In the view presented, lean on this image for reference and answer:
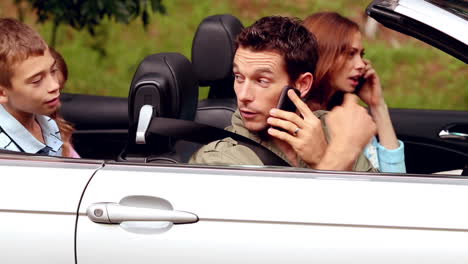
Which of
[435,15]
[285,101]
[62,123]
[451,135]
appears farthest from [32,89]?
[451,135]

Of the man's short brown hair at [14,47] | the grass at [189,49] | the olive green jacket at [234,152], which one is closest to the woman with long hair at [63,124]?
the man's short brown hair at [14,47]

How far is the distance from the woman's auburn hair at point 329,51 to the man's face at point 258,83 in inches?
14.2

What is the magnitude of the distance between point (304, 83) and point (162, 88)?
0.46 m

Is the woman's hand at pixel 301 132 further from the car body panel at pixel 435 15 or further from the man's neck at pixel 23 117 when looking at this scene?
the man's neck at pixel 23 117

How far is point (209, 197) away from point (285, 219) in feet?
0.68

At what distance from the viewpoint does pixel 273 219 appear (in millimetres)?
2492

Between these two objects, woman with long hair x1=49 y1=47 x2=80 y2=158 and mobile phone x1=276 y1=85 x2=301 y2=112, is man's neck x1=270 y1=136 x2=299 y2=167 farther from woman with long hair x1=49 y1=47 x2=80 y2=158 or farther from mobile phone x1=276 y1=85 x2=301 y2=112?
woman with long hair x1=49 y1=47 x2=80 y2=158

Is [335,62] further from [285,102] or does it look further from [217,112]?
[217,112]

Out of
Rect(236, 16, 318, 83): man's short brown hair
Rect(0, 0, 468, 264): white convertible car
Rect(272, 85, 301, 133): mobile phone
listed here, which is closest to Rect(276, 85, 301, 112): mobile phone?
Rect(272, 85, 301, 133): mobile phone

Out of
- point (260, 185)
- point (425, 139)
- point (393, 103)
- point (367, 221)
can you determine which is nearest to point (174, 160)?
point (260, 185)

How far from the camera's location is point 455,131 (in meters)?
4.34

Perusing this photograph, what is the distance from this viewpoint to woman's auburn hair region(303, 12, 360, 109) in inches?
135

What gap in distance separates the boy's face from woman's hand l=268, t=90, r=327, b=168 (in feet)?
2.32

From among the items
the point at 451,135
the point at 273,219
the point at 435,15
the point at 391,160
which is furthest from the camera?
the point at 451,135
